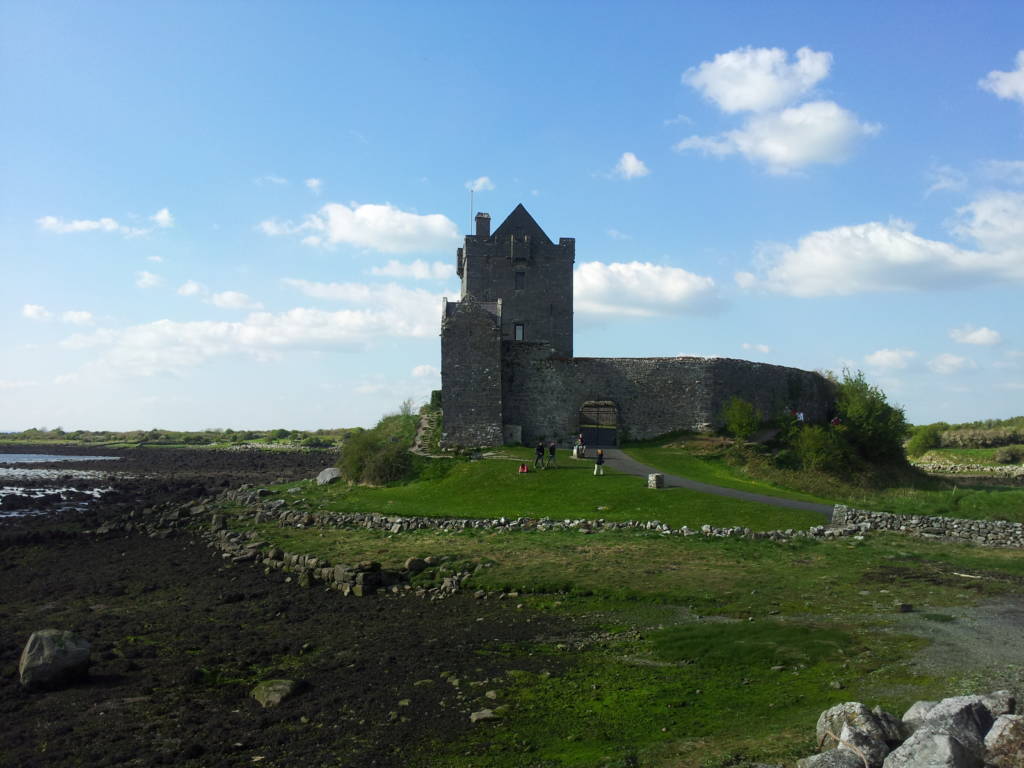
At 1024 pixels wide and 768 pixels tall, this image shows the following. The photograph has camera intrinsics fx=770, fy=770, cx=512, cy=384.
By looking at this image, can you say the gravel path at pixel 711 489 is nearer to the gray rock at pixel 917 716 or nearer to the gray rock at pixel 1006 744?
the gray rock at pixel 917 716

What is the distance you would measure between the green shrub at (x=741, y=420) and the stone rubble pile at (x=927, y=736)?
30.5m

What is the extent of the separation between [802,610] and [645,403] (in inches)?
1060

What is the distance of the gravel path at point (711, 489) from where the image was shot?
87.3 ft

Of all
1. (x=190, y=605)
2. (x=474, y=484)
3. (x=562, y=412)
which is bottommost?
(x=190, y=605)

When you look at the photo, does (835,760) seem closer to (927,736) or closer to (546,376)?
(927,736)


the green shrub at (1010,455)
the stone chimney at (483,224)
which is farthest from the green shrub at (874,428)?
the green shrub at (1010,455)

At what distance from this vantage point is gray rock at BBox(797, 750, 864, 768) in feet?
24.5

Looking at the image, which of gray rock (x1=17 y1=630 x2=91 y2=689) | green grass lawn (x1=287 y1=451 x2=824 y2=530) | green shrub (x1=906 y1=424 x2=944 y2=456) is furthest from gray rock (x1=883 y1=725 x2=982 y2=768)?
green shrub (x1=906 y1=424 x2=944 y2=456)

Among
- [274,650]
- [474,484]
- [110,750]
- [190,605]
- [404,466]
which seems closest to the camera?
[110,750]

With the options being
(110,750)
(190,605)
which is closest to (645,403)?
(190,605)

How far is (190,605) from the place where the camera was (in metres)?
19.3

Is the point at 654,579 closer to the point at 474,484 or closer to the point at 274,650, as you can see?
the point at 274,650

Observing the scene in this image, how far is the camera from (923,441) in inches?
3083

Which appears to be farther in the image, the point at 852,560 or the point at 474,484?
the point at 474,484
